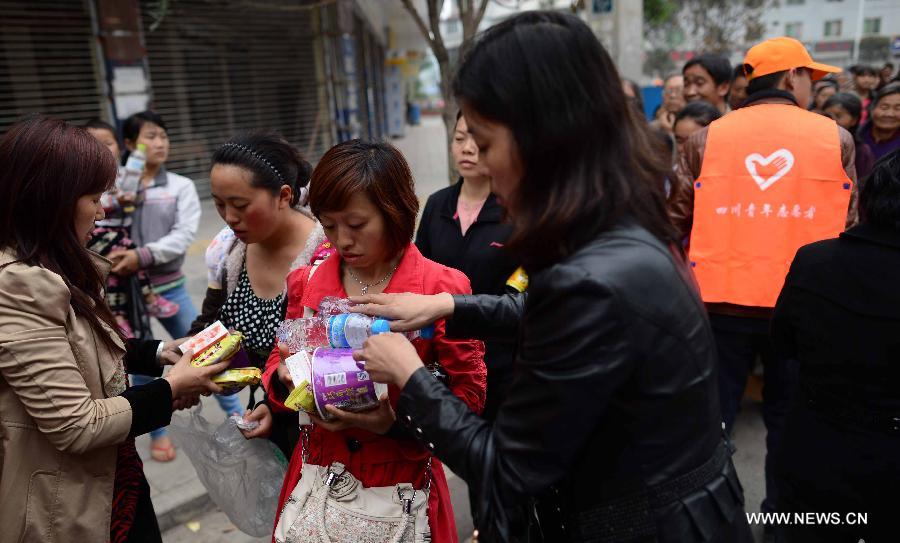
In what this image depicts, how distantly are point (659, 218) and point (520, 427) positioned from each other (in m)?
0.46

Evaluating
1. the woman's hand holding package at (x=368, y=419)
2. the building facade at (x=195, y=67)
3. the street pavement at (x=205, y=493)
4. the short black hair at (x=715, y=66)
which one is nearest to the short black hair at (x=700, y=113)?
the short black hair at (x=715, y=66)

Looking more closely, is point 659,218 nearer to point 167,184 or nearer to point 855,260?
point 855,260

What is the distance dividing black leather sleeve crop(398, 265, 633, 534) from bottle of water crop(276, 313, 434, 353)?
13.2 inches

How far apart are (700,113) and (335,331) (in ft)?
11.5

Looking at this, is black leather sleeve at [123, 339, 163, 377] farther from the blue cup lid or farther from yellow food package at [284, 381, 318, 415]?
the blue cup lid

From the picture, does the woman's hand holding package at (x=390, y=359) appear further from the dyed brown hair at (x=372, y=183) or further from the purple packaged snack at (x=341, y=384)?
the dyed brown hair at (x=372, y=183)

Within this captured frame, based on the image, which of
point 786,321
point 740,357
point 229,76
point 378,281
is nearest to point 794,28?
point 229,76

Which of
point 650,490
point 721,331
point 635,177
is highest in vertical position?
point 635,177

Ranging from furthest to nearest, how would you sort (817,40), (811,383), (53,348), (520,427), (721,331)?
1. (817,40)
2. (721,331)
3. (811,383)
4. (53,348)
5. (520,427)

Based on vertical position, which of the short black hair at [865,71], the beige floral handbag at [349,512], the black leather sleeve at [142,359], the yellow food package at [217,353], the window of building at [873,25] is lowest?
the beige floral handbag at [349,512]

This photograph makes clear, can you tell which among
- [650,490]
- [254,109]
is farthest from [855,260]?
[254,109]

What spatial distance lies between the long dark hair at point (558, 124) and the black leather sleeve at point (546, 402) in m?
0.09

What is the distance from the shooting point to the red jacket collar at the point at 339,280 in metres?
1.82

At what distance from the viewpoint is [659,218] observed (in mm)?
1219
